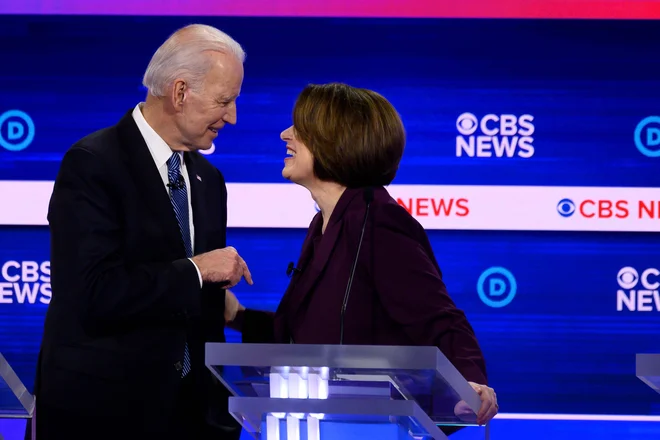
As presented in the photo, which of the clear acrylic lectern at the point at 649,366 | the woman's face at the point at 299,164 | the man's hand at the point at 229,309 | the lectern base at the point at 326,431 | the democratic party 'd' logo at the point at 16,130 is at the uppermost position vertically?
the democratic party 'd' logo at the point at 16,130

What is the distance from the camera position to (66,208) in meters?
2.32

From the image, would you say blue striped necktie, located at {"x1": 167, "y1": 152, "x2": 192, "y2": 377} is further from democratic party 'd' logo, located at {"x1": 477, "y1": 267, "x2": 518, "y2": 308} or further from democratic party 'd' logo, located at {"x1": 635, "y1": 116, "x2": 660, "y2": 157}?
democratic party 'd' logo, located at {"x1": 635, "y1": 116, "x2": 660, "y2": 157}

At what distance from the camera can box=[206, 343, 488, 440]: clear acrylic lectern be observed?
5.21 ft

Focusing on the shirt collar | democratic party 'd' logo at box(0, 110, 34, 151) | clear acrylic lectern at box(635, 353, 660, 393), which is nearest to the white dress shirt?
the shirt collar

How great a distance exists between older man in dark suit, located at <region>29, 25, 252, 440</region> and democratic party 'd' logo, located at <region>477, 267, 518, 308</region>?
5.45 ft

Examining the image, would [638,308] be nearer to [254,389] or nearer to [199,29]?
[199,29]

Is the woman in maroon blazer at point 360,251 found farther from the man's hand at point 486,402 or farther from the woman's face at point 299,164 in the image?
the man's hand at point 486,402

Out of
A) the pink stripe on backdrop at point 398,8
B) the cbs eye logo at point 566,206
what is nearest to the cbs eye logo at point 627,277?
the cbs eye logo at point 566,206

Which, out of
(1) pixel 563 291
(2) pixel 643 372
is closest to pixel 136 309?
(2) pixel 643 372

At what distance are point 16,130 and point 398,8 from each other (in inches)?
61.6

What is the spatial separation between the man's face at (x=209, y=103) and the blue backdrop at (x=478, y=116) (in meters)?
1.44

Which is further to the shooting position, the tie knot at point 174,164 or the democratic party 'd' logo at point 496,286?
the democratic party 'd' logo at point 496,286

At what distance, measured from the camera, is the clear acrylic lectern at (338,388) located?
5.21 feet

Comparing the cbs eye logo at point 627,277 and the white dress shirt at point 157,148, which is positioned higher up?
the white dress shirt at point 157,148
